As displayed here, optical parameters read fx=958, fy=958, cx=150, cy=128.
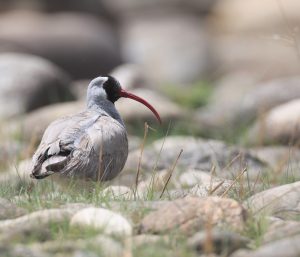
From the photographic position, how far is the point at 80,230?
500 cm

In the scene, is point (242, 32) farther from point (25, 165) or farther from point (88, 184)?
point (88, 184)

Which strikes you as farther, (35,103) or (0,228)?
(35,103)

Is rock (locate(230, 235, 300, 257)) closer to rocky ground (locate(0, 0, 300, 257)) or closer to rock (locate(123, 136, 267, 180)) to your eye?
rocky ground (locate(0, 0, 300, 257))

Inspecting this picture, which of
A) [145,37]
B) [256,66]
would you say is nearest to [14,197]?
[256,66]

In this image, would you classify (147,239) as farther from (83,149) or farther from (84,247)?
(83,149)

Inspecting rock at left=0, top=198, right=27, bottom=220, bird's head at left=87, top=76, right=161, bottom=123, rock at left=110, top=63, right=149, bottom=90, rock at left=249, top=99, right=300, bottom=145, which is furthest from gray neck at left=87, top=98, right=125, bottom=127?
rock at left=110, top=63, right=149, bottom=90

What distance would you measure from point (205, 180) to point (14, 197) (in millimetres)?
1998

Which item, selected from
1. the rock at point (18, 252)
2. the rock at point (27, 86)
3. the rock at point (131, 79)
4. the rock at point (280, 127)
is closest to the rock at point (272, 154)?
the rock at point (280, 127)

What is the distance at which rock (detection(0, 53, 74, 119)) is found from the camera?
12.4 meters

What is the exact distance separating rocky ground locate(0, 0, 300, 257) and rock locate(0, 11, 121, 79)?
0.04m

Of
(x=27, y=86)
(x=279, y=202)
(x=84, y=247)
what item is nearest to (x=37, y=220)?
(x=84, y=247)

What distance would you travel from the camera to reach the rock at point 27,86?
12422 mm

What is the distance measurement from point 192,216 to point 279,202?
82 centimetres

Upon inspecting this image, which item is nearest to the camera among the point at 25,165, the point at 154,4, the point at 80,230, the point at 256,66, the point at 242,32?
the point at 80,230
